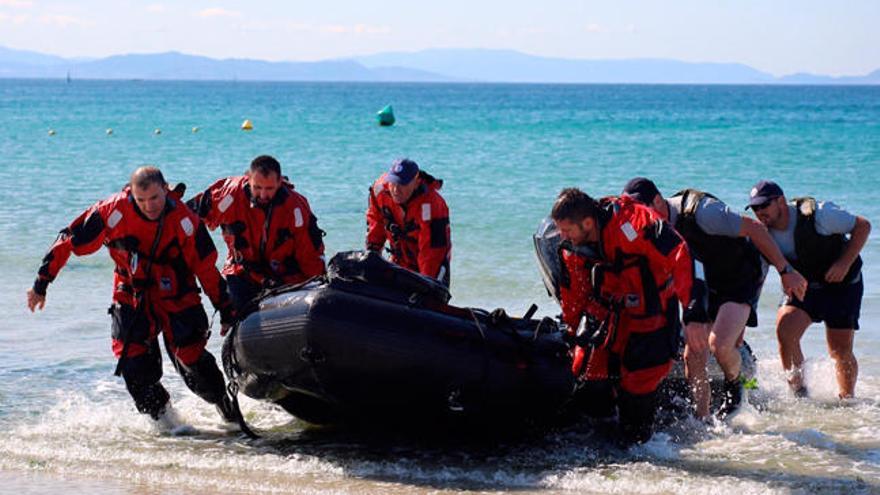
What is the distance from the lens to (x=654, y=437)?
5867 millimetres

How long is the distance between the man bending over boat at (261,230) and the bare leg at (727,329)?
193cm

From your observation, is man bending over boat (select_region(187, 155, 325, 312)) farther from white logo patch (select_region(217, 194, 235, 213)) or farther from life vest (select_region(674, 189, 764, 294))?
life vest (select_region(674, 189, 764, 294))

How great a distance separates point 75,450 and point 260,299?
46.1 inches

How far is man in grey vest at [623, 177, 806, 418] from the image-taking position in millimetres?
5672

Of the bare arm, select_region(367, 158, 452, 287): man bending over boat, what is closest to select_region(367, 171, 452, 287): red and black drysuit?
select_region(367, 158, 452, 287): man bending over boat

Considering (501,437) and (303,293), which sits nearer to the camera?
(303,293)

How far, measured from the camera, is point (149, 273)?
5.69 meters

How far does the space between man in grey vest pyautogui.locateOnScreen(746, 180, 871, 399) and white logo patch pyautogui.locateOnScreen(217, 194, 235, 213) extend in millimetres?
2464

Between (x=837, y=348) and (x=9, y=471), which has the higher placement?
(x=837, y=348)

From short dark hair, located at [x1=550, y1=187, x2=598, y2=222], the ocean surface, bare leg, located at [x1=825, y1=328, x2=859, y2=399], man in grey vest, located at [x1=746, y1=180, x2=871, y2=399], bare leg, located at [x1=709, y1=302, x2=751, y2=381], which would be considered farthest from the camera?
bare leg, located at [x1=825, y1=328, x2=859, y2=399]

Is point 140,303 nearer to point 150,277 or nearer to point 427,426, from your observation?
point 150,277

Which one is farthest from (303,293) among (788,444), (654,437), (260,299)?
(788,444)

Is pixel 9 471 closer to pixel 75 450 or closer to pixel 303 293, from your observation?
pixel 75 450

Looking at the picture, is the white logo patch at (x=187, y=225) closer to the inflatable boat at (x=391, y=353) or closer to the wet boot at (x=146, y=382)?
the inflatable boat at (x=391, y=353)
